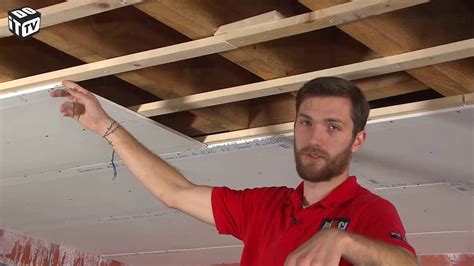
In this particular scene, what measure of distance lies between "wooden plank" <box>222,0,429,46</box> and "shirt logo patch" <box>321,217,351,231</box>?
0.65m

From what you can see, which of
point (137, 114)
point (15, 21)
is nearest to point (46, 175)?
point (137, 114)

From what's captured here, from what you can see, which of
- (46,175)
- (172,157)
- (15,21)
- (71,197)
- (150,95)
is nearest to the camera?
(15,21)

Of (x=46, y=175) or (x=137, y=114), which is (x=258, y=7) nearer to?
(x=137, y=114)

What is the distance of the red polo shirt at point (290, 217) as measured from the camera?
2.04m

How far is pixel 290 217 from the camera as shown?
2.27 m

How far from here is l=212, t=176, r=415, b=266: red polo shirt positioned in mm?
2035

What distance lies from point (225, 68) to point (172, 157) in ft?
2.27

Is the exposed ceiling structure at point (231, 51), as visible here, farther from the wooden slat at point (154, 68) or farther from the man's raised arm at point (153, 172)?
the man's raised arm at point (153, 172)

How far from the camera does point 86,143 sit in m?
3.61

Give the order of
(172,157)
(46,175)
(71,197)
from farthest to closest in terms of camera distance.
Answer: (71,197), (46,175), (172,157)

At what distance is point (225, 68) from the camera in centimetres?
319

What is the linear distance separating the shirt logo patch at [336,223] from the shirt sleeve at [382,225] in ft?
0.14

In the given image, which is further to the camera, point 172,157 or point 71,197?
point 71,197

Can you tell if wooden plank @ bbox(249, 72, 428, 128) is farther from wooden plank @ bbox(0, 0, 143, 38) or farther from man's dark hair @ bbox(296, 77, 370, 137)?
wooden plank @ bbox(0, 0, 143, 38)
